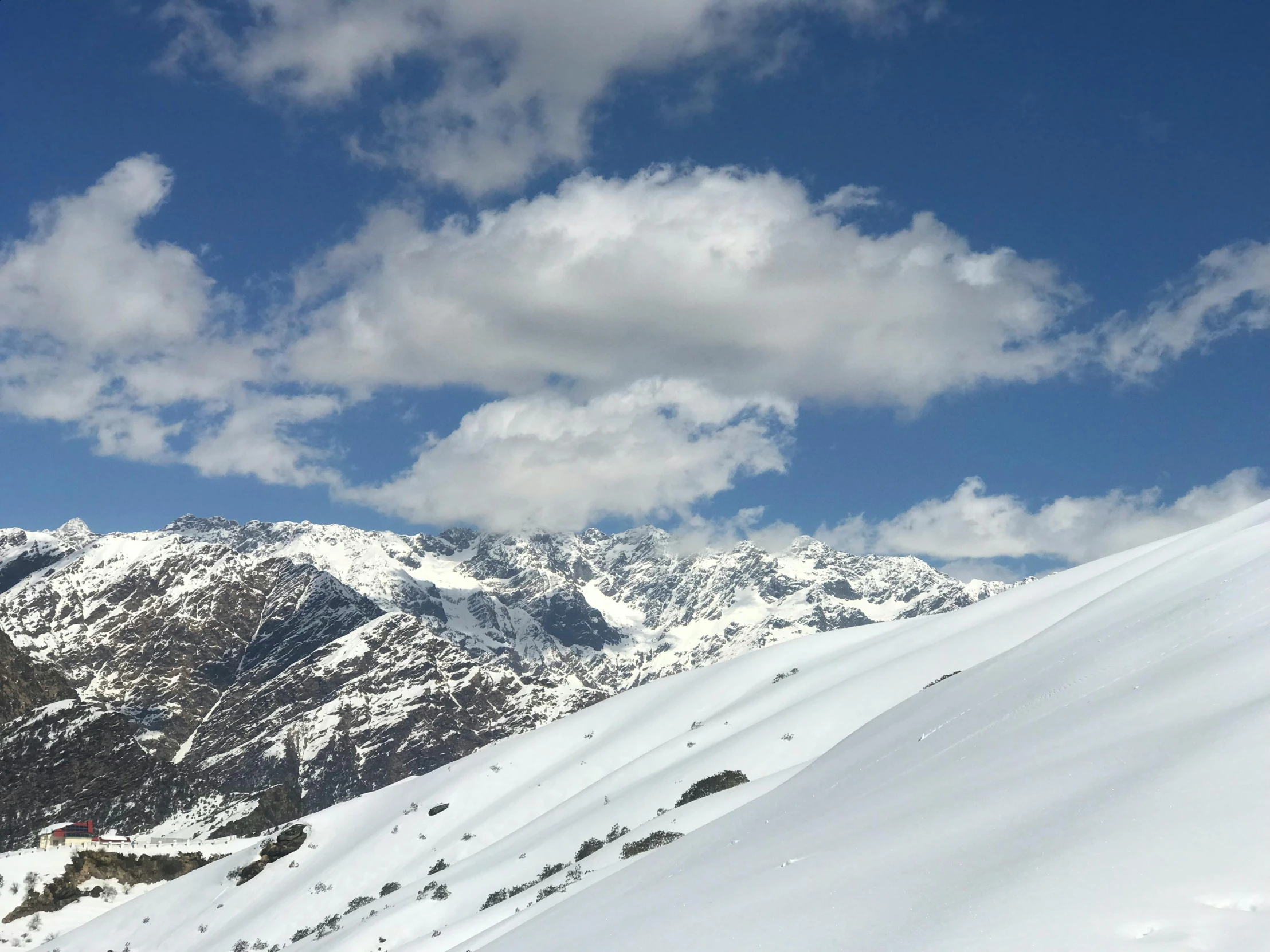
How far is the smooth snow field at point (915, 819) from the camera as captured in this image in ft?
27.2

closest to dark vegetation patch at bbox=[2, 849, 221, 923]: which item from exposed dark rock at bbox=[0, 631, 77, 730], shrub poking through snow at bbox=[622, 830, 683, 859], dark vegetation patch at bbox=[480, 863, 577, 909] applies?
dark vegetation patch at bbox=[480, 863, 577, 909]

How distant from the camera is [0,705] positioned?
174125 millimetres

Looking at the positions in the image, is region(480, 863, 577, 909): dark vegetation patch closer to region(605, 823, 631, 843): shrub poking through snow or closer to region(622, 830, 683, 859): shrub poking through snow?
region(605, 823, 631, 843): shrub poking through snow

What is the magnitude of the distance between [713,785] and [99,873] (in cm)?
4971

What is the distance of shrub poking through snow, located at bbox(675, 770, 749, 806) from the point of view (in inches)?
1095

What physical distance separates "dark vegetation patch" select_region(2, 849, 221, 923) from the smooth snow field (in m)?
17.6

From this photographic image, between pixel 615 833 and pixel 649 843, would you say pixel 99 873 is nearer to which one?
pixel 615 833

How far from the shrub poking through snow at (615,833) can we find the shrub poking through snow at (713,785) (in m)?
1.71

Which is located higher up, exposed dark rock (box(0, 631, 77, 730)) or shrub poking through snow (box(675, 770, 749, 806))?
exposed dark rock (box(0, 631, 77, 730))

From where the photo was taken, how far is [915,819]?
40.1ft

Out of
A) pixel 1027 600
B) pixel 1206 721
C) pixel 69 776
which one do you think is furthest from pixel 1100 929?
pixel 69 776

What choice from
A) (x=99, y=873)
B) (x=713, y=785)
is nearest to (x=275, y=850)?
(x=713, y=785)

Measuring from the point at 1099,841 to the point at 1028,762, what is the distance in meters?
4.05

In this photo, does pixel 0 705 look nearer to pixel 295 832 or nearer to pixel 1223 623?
pixel 295 832
